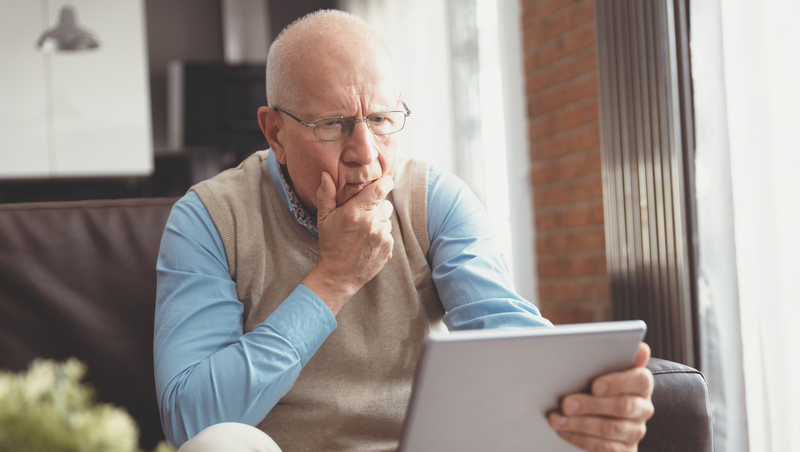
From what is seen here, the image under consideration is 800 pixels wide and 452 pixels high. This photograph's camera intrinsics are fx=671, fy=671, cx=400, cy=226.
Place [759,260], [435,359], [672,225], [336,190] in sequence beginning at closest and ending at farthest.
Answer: [435,359]
[336,190]
[759,260]
[672,225]

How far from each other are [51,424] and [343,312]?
869 mm

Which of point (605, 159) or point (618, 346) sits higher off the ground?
point (605, 159)

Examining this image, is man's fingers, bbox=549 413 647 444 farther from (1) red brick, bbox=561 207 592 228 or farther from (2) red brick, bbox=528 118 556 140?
(2) red brick, bbox=528 118 556 140

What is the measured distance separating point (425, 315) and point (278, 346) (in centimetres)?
32

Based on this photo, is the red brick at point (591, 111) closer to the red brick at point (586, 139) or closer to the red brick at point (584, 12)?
the red brick at point (586, 139)

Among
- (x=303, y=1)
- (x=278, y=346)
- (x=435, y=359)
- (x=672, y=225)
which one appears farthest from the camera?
(x=303, y=1)

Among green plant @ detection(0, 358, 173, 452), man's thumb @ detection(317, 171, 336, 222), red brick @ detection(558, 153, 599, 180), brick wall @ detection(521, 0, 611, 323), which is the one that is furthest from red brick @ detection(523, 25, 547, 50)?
green plant @ detection(0, 358, 173, 452)

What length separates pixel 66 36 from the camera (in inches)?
129

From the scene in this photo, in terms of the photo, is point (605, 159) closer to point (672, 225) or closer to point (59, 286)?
point (672, 225)

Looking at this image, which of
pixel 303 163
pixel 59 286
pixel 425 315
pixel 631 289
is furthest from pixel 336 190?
pixel 631 289

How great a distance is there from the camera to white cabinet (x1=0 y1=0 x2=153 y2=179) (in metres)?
3.66

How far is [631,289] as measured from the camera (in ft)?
6.09

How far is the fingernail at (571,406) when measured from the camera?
2.33 ft

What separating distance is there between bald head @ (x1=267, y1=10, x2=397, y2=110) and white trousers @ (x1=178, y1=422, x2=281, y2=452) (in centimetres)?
60
